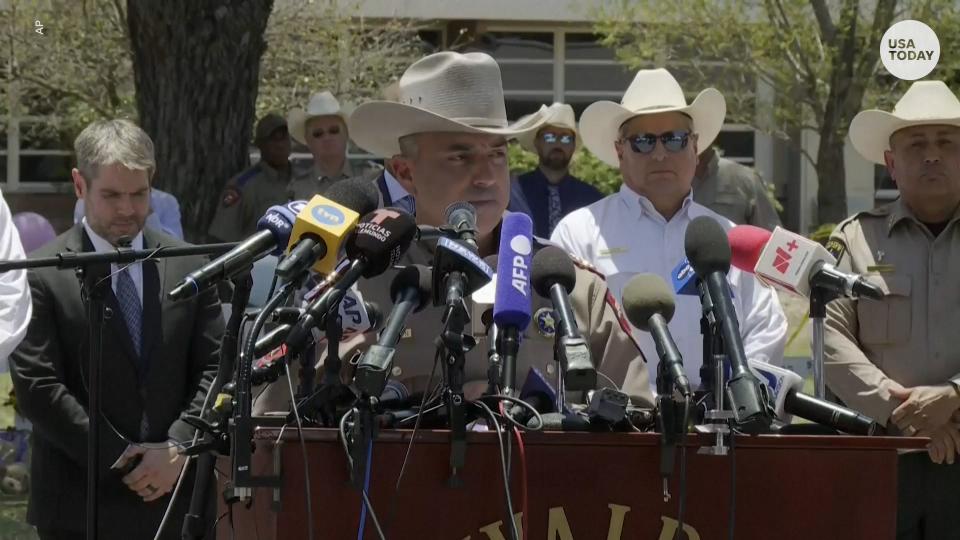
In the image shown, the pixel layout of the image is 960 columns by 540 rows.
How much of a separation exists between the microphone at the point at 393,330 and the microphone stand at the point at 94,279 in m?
1.29

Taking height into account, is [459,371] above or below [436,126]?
below

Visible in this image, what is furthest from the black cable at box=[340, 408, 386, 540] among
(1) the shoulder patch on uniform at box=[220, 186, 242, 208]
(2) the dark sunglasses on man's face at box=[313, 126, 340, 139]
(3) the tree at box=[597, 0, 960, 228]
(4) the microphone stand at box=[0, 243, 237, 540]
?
(3) the tree at box=[597, 0, 960, 228]

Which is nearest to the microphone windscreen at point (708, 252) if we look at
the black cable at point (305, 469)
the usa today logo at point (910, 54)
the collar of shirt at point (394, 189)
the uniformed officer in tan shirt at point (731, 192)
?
the black cable at point (305, 469)

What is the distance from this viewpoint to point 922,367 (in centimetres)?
659

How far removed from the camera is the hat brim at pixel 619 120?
7.48 meters

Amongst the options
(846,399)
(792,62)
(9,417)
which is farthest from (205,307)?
(792,62)

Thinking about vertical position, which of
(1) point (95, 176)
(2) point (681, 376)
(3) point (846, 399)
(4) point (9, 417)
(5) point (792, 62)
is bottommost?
(4) point (9, 417)

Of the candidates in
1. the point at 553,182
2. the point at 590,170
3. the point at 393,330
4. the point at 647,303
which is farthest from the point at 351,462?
the point at 590,170

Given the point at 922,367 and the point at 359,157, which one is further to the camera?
the point at 359,157

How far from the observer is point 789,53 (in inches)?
846

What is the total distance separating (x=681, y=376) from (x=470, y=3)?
83.2ft

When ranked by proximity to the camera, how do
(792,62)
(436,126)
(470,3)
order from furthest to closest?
(470,3)
(792,62)
(436,126)

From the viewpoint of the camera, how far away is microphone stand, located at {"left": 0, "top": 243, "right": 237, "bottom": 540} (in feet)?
16.3

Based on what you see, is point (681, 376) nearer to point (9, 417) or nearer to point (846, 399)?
point (846, 399)
